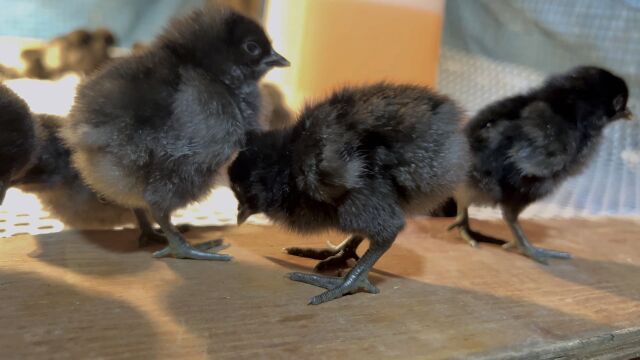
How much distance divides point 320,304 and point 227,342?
187 millimetres

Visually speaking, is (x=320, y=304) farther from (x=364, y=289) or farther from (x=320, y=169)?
(x=320, y=169)

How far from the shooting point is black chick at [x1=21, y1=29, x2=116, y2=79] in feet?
6.93

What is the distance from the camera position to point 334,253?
43.1 inches

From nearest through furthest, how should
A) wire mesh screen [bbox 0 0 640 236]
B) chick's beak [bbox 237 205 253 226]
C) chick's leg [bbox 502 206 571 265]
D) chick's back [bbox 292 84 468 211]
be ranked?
chick's back [bbox 292 84 468 211], chick's beak [bbox 237 205 253 226], chick's leg [bbox 502 206 571 265], wire mesh screen [bbox 0 0 640 236]

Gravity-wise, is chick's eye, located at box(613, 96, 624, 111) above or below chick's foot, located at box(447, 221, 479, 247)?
above

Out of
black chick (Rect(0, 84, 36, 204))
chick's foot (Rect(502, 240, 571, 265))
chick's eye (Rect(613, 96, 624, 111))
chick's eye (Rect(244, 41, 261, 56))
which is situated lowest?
chick's foot (Rect(502, 240, 571, 265))

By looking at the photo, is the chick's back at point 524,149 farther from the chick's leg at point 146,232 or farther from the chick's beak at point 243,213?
the chick's leg at point 146,232

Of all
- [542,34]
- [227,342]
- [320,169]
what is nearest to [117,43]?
[542,34]

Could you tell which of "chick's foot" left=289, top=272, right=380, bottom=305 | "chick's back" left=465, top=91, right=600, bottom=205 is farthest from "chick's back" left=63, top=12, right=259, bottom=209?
"chick's back" left=465, top=91, right=600, bottom=205

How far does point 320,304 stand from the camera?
863 mm

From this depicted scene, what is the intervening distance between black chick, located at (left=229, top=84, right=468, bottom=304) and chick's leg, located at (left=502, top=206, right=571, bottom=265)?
335mm

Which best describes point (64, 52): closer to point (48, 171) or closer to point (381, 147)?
point (48, 171)

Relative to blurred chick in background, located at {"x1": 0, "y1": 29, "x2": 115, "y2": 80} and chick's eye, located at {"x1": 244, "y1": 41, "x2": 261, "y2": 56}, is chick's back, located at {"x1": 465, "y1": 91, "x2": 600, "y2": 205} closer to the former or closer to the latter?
chick's eye, located at {"x1": 244, "y1": 41, "x2": 261, "y2": 56}

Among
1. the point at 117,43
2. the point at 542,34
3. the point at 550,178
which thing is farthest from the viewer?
the point at 117,43
